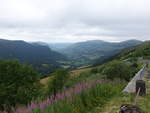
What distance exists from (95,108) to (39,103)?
7.08 ft

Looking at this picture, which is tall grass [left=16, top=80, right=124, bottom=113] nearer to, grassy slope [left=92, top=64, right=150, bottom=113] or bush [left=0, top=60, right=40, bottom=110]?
grassy slope [left=92, top=64, right=150, bottom=113]

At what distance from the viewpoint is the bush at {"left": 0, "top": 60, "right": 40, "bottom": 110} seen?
1067 inches

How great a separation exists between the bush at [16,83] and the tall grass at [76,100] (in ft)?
66.9

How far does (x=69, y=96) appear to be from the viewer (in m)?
5.85

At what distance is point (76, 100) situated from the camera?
5961 mm

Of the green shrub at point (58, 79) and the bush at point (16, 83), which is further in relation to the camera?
the green shrub at point (58, 79)

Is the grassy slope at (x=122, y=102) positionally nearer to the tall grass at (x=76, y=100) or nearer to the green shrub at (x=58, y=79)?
the tall grass at (x=76, y=100)

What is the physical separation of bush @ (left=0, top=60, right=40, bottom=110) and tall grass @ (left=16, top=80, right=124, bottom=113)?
2039 centimetres

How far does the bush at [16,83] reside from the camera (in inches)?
1067

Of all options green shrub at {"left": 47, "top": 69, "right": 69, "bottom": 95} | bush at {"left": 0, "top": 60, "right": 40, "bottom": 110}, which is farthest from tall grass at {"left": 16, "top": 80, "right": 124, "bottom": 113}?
green shrub at {"left": 47, "top": 69, "right": 69, "bottom": 95}

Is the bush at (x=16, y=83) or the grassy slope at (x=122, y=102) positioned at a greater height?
the grassy slope at (x=122, y=102)

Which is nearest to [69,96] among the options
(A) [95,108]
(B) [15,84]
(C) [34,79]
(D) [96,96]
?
(A) [95,108]

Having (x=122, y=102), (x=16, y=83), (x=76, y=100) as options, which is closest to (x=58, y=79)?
(x=16, y=83)

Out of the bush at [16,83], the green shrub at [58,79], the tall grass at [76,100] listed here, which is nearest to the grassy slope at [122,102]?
the tall grass at [76,100]
